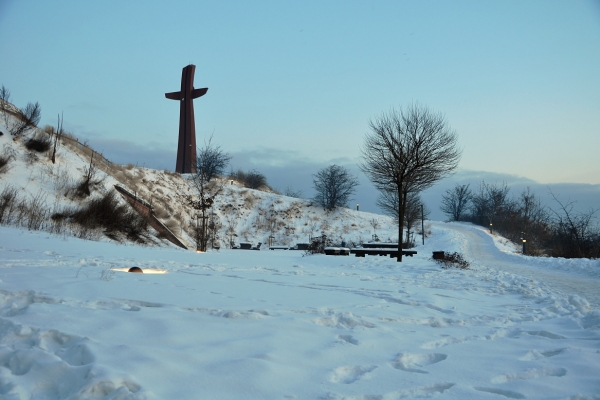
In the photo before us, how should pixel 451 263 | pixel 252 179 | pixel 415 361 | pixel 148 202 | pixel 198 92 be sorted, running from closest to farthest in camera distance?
pixel 415 361 < pixel 451 263 < pixel 148 202 < pixel 198 92 < pixel 252 179

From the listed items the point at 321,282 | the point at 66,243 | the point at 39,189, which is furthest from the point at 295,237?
the point at 321,282

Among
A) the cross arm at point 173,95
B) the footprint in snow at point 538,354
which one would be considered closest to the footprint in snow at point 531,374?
the footprint in snow at point 538,354

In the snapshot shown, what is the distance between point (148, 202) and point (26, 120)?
296 inches

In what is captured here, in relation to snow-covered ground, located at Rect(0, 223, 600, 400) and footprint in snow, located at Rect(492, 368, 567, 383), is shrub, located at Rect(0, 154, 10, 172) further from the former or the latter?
footprint in snow, located at Rect(492, 368, 567, 383)

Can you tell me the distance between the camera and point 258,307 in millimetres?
4645

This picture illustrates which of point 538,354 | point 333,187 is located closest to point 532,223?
point 333,187

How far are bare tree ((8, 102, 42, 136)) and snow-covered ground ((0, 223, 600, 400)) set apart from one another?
61.3 feet

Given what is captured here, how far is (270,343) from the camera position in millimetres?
3283

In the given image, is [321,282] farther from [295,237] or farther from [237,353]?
[295,237]

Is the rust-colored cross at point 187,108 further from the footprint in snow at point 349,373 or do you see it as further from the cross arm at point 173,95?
the footprint in snow at point 349,373

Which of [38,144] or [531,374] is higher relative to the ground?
[38,144]

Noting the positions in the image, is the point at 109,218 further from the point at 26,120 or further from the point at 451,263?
the point at 451,263

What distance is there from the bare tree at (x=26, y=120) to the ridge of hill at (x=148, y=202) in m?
0.30

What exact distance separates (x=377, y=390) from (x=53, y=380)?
1738mm
